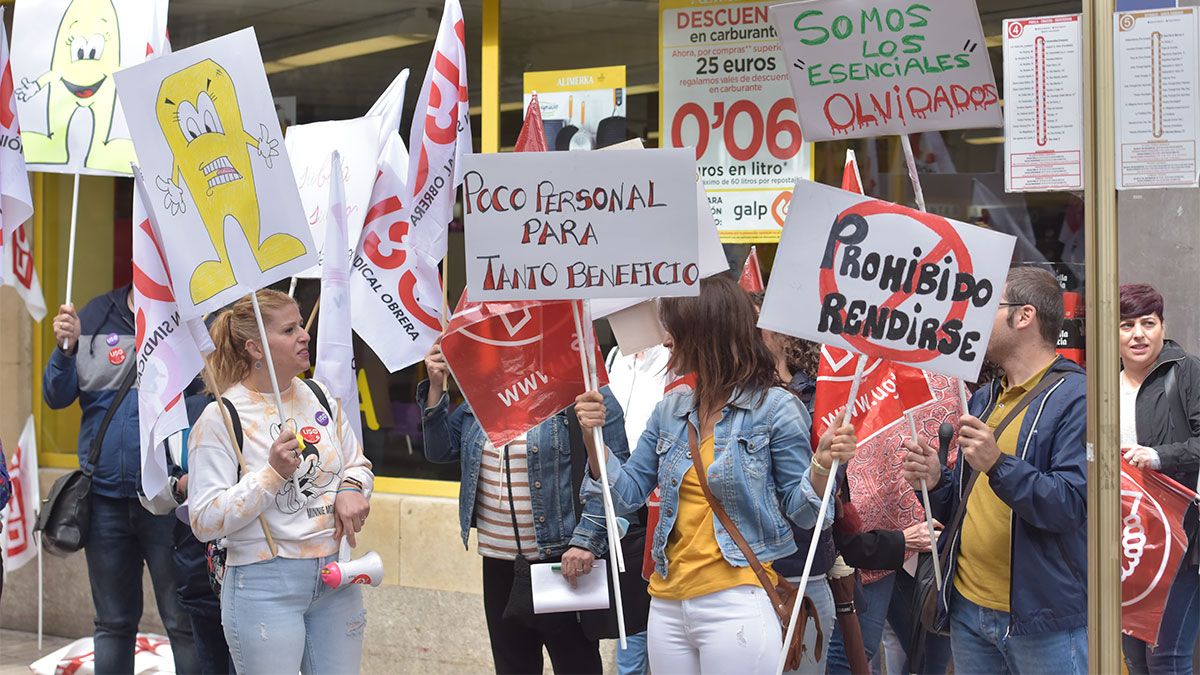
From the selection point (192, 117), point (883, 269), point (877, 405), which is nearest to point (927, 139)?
point (877, 405)

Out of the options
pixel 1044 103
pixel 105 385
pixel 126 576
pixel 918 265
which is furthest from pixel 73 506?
pixel 1044 103

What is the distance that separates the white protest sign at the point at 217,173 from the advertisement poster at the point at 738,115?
8.82 ft

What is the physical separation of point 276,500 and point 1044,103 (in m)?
2.73

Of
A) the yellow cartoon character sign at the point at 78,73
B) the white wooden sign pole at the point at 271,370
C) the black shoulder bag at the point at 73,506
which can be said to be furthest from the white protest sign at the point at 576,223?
the black shoulder bag at the point at 73,506

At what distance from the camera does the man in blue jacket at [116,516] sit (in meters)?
6.18

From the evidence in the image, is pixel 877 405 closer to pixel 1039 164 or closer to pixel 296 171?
pixel 1039 164

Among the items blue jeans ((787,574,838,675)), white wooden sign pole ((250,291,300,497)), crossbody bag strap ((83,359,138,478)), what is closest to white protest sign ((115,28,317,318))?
white wooden sign pole ((250,291,300,497))

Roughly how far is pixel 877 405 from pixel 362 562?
1.84 m

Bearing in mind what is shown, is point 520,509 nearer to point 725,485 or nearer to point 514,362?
point 514,362

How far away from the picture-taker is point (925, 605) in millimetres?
4758

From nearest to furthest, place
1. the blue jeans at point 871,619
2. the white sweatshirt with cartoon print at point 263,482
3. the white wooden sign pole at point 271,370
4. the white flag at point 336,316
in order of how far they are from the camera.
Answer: the white sweatshirt with cartoon print at point 263,482 → the white wooden sign pole at point 271,370 → the white flag at point 336,316 → the blue jeans at point 871,619

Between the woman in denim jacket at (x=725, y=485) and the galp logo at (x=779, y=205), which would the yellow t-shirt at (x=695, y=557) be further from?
the galp logo at (x=779, y=205)

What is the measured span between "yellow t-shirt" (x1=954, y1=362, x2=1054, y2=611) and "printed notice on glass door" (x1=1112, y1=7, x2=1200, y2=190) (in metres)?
0.70

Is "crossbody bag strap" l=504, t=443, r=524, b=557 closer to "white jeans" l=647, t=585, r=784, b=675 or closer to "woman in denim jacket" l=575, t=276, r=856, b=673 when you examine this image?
"woman in denim jacket" l=575, t=276, r=856, b=673
